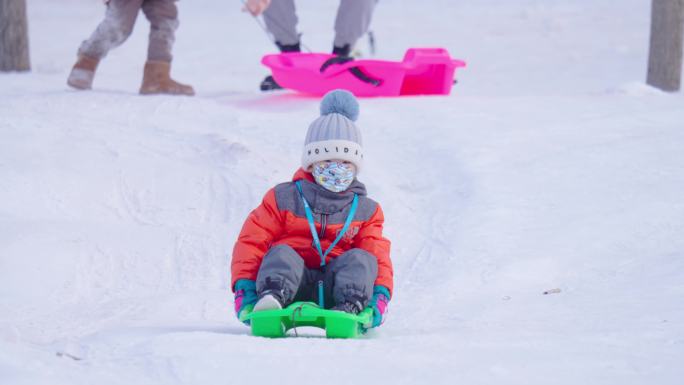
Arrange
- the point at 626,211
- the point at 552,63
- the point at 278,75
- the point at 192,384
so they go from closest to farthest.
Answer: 1. the point at 192,384
2. the point at 626,211
3. the point at 278,75
4. the point at 552,63

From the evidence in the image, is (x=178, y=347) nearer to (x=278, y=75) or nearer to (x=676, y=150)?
(x=676, y=150)

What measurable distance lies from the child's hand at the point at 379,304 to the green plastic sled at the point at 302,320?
7.2 inches

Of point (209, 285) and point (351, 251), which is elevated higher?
point (351, 251)

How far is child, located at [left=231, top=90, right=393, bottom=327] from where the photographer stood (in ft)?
10.2

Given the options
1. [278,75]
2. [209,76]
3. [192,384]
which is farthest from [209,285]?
[209,76]

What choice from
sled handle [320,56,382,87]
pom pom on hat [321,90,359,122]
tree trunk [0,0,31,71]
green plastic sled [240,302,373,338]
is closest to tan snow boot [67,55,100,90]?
sled handle [320,56,382,87]

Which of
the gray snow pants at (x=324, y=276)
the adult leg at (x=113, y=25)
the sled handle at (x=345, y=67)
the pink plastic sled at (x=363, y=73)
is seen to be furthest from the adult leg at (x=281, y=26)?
the gray snow pants at (x=324, y=276)

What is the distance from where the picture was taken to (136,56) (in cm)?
977

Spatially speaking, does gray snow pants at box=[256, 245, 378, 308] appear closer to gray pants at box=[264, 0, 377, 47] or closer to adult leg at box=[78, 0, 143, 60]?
adult leg at box=[78, 0, 143, 60]

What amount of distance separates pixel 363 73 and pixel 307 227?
10.7ft

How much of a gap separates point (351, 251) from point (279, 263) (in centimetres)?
25

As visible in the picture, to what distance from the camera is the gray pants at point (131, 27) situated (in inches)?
248

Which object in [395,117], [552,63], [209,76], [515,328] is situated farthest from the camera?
[552,63]

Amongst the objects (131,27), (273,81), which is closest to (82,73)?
(131,27)
